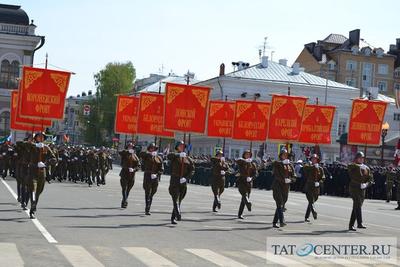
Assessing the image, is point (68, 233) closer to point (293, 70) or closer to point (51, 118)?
point (51, 118)

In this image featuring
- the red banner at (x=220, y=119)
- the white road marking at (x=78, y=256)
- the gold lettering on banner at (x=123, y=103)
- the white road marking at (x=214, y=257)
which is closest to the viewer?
the white road marking at (x=78, y=256)

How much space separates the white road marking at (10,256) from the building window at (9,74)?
201ft

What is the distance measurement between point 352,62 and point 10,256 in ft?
337

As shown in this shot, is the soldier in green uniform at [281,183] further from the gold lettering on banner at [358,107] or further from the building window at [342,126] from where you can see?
the building window at [342,126]

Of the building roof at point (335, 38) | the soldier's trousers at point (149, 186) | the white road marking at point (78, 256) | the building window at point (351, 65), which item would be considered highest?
the building roof at point (335, 38)

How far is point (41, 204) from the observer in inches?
882

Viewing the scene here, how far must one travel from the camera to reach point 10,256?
11672 mm

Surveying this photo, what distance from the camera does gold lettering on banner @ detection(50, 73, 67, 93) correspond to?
3488 cm

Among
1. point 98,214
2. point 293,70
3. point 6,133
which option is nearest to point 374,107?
point 98,214

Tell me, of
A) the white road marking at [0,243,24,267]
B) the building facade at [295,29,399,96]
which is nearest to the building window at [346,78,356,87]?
the building facade at [295,29,399,96]

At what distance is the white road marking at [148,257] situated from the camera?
11616 millimetres

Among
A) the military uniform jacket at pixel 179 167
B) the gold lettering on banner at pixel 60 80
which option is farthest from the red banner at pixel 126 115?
the military uniform jacket at pixel 179 167

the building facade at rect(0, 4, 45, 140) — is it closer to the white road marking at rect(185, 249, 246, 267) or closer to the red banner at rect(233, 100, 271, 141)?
the red banner at rect(233, 100, 271, 141)

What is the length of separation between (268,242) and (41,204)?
30.0ft
